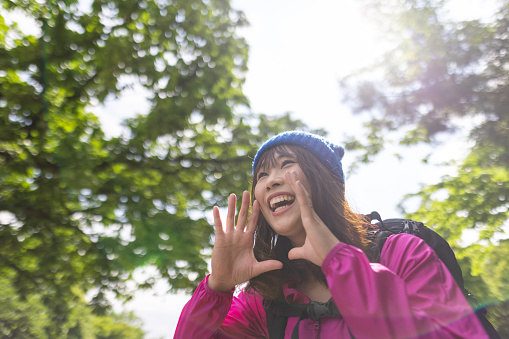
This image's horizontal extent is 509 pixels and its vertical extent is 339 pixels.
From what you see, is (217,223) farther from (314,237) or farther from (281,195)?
(314,237)

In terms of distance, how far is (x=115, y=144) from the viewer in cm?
567

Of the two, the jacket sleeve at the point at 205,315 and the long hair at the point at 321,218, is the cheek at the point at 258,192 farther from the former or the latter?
the jacket sleeve at the point at 205,315

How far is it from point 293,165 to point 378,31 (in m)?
8.55

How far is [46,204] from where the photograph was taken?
5766 mm

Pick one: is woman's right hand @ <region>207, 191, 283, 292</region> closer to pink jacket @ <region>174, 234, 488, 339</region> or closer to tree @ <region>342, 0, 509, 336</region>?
pink jacket @ <region>174, 234, 488, 339</region>

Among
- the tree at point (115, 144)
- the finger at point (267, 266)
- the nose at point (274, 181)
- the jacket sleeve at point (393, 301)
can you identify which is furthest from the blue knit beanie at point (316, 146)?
the tree at point (115, 144)

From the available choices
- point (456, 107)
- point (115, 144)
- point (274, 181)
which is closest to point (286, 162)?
point (274, 181)

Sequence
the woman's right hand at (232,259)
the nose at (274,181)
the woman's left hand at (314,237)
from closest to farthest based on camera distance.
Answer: the woman's left hand at (314,237), the woman's right hand at (232,259), the nose at (274,181)

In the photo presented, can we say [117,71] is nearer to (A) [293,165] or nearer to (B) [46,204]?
(B) [46,204]

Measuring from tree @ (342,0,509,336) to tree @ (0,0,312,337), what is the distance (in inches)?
115

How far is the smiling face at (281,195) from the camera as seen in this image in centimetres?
177

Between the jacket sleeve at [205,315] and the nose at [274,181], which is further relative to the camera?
the nose at [274,181]

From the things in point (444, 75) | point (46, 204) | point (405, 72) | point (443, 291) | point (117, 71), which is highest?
point (405, 72)

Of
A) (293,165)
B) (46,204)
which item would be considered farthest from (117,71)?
(293,165)
